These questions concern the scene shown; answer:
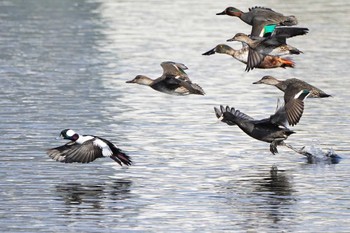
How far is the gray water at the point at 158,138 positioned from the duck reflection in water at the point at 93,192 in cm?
3

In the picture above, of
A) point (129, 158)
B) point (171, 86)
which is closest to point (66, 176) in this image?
point (129, 158)

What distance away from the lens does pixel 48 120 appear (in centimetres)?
2627

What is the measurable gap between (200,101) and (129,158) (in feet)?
26.7

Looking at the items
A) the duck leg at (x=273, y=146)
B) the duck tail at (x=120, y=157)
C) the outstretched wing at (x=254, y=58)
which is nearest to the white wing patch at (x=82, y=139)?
the duck tail at (x=120, y=157)

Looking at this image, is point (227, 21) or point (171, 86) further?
point (227, 21)

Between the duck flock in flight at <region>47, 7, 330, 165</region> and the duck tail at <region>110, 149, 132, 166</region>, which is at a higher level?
the duck flock in flight at <region>47, 7, 330, 165</region>

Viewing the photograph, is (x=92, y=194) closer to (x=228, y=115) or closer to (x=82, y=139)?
(x=82, y=139)

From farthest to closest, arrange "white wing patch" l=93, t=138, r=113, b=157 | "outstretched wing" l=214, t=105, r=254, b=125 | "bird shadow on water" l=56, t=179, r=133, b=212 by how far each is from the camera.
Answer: "outstretched wing" l=214, t=105, r=254, b=125 → "white wing patch" l=93, t=138, r=113, b=157 → "bird shadow on water" l=56, t=179, r=133, b=212

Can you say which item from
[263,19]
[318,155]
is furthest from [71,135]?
[263,19]

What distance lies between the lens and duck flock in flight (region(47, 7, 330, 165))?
68.1 ft

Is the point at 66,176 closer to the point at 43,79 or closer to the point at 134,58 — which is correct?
the point at 43,79

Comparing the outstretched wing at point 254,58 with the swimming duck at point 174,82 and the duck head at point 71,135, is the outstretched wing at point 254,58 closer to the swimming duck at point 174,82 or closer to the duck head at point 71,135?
the swimming duck at point 174,82

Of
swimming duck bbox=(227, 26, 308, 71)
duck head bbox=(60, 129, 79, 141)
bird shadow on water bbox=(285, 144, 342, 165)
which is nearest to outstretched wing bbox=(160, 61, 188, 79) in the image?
swimming duck bbox=(227, 26, 308, 71)

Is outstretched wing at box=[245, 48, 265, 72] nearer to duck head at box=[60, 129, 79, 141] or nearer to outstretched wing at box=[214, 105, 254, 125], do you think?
outstretched wing at box=[214, 105, 254, 125]
